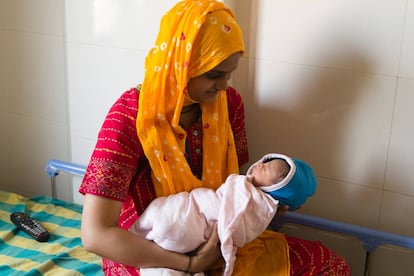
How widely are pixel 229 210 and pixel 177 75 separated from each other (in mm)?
357

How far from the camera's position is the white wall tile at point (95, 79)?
1889 mm

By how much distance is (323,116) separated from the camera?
168 centimetres

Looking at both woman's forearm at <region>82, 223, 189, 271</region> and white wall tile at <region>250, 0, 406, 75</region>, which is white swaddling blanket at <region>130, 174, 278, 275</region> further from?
white wall tile at <region>250, 0, 406, 75</region>

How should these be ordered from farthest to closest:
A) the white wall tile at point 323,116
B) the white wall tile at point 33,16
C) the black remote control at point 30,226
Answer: the white wall tile at point 33,16
the black remote control at point 30,226
the white wall tile at point 323,116

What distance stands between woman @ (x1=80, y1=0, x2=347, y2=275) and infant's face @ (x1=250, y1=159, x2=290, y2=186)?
0.16 metres

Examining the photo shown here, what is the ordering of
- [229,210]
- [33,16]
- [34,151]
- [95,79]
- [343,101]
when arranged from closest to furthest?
[229,210] < [343,101] < [95,79] < [33,16] < [34,151]

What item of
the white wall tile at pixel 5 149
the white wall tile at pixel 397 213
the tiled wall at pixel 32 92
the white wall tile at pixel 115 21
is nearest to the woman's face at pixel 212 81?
the white wall tile at pixel 115 21

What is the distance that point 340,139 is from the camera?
1681mm

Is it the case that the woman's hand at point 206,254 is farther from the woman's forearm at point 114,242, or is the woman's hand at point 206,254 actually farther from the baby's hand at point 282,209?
the baby's hand at point 282,209

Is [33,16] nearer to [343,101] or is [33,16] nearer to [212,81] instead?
[212,81]

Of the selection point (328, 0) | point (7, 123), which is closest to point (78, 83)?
point (7, 123)

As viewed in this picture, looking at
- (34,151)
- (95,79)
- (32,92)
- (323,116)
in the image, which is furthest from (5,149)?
(323,116)

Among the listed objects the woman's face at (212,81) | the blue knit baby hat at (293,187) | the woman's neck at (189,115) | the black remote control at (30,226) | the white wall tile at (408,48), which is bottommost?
the black remote control at (30,226)

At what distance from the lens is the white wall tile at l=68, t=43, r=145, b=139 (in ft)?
6.20
